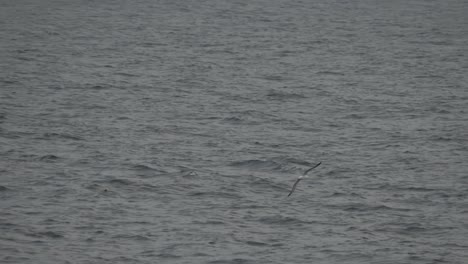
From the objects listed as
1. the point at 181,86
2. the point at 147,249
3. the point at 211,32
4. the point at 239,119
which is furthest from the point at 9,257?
the point at 211,32

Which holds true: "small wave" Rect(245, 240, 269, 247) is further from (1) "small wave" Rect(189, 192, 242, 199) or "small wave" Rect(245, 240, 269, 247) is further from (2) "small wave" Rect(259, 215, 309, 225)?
(1) "small wave" Rect(189, 192, 242, 199)

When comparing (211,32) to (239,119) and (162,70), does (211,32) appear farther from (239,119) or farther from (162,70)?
(239,119)

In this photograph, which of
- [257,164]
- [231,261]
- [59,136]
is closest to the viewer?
[231,261]

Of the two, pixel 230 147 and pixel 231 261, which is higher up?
pixel 230 147

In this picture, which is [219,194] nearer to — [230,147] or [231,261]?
[231,261]

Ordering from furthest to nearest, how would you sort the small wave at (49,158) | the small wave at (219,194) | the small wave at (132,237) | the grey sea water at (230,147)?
the small wave at (49,158)
the small wave at (219,194)
the grey sea water at (230,147)
the small wave at (132,237)

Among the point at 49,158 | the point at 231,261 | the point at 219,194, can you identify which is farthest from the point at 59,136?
the point at 231,261

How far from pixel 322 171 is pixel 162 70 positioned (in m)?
28.4

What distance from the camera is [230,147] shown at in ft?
143

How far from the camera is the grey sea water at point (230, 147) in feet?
103

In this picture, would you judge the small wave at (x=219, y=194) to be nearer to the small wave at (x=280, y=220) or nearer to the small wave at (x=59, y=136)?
the small wave at (x=280, y=220)

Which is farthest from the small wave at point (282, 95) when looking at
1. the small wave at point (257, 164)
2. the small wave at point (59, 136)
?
the small wave at point (59, 136)

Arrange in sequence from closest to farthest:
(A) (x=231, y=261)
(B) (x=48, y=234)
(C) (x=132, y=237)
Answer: (A) (x=231, y=261)
(B) (x=48, y=234)
(C) (x=132, y=237)

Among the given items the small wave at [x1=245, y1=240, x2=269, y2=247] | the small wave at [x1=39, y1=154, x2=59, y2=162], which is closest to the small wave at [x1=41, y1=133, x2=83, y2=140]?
the small wave at [x1=39, y1=154, x2=59, y2=162]
